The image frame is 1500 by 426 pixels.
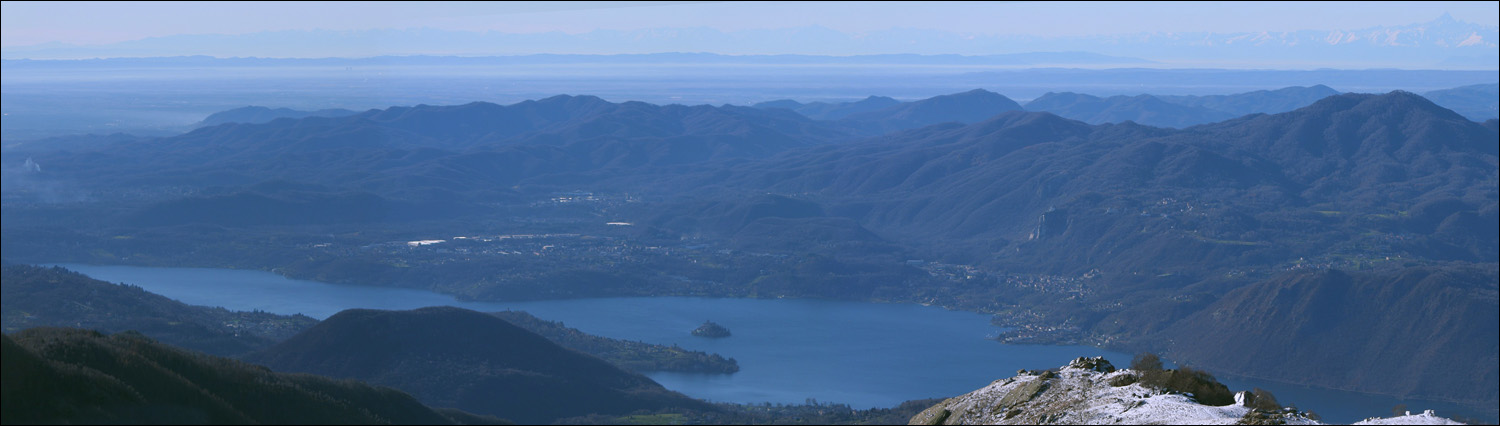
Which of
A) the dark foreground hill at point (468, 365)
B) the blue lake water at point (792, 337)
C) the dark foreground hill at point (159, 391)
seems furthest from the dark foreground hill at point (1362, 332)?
the dark foreground hill at point (159, 391)

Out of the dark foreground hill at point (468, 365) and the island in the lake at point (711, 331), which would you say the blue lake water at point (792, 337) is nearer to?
the island in the lake at point (711, 331)

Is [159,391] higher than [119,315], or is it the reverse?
[159,391]

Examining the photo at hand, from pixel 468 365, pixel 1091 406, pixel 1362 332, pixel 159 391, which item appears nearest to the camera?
pixel 1091 406

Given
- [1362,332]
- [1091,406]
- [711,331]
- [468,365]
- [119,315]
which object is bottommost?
[711,331]

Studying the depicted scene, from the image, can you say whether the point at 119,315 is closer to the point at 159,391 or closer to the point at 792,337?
the point at 159,391

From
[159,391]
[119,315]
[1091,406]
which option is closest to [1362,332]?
[1091,406]

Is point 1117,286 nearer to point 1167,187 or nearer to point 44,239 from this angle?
point 1167,187

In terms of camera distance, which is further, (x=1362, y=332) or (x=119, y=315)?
(x=1362, y=332)

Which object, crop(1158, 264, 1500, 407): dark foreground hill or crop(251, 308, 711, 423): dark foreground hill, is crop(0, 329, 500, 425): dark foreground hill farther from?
crop(1158, 264, 1500, 407): dark foreground hill
